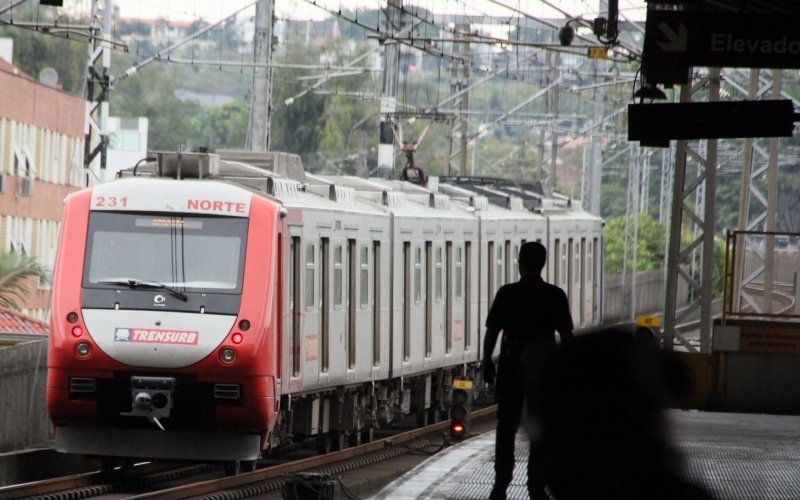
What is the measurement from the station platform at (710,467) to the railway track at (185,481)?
108cm

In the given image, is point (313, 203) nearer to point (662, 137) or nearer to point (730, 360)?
Answer: point (662, 137)

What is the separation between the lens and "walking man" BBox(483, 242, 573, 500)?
32.9 ft

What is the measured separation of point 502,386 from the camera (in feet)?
32.9

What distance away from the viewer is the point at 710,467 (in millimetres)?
13523

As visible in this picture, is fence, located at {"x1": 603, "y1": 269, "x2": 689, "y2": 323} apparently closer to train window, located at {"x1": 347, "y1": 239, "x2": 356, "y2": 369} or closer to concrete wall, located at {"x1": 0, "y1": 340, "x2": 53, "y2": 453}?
train window, located at {"x1": 347, "y1": 239, "x2": 356, "y2": 369}

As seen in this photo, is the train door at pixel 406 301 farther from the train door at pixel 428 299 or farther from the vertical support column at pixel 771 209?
the vertical support column at pixel 771 209

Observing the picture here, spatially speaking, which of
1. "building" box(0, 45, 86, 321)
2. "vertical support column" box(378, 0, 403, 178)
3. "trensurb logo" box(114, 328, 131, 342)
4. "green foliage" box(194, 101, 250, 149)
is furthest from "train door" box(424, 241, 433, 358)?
"green foliage" box(194, 101, 250, 149)

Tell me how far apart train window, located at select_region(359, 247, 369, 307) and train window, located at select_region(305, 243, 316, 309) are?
234cm

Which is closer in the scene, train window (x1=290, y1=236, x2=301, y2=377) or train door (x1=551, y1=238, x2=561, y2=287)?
train window (x1=290, y1=236, x2=301, y2=377)

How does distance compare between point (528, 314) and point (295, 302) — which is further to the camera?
point (295, 302)

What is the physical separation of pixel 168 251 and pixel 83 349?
44.7 inches

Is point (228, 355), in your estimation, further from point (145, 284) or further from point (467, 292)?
point (467, 292)

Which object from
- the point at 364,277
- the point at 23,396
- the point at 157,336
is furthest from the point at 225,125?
the point at 157,336

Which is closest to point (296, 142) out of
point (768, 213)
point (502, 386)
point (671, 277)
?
point (768, 213)
